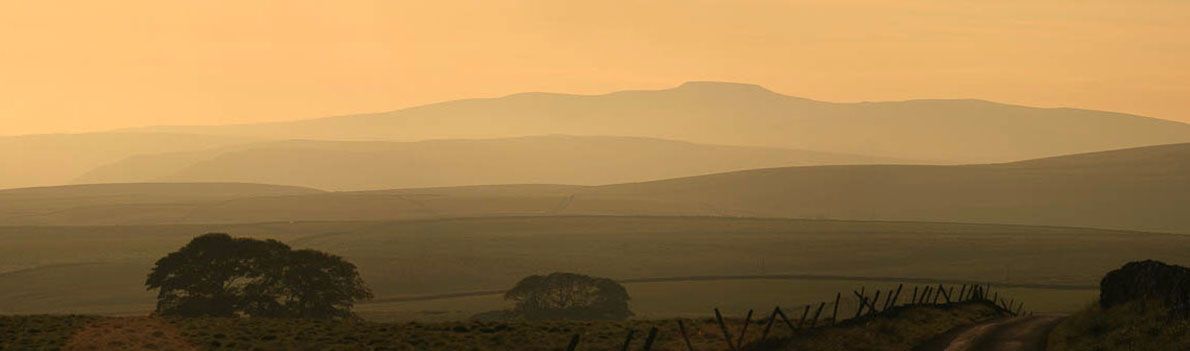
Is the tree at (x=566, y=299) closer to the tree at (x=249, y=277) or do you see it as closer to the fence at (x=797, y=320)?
the fence at (x=797, y=320)

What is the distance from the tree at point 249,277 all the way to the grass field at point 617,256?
600 inches

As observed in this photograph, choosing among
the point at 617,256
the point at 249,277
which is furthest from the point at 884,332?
the point at 617,256

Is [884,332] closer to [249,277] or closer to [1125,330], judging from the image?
[1125,330]

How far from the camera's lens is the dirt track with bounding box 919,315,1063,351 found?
36469mm

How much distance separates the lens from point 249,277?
7719 cm

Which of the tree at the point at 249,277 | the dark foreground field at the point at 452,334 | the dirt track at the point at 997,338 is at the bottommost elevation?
the dirt track at the point at 997,338

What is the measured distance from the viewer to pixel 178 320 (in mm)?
52094

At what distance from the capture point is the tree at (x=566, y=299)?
90188mm

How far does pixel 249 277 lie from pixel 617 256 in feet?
272

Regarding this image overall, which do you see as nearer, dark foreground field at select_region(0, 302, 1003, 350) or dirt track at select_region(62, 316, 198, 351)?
dark foreground field at select_region(0, 302, 1003, 350)

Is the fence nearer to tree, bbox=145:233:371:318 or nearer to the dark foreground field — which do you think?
the dark foreground field

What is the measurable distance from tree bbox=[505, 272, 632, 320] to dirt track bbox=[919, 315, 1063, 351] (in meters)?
45.9

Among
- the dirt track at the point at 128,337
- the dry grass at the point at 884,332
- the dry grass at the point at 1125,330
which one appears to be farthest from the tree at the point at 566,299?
the dry grass at the point at 1125,330

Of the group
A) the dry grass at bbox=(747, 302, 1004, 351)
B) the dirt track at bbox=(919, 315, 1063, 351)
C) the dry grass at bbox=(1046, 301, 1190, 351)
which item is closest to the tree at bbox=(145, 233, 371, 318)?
the dry grass at bbox=(747, 302, 1004, 351)
